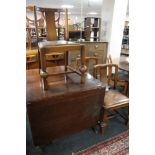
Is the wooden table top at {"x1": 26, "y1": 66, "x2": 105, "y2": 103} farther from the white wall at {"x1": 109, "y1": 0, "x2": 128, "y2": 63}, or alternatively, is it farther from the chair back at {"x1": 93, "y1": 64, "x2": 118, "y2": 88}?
the white wall at {"x1": 109, "y1": 0, "x2": 128, "y2": 63}

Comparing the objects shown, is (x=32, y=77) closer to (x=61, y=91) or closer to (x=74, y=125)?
(x=61, y=91)

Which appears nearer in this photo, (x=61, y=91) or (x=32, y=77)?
(x=61, y=91)

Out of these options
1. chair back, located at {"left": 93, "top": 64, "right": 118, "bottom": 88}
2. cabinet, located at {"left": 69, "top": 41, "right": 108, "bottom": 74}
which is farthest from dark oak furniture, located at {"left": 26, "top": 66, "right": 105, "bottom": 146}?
cabinet, located at {"left": 69, "top": 41, "right": 108, "bottom": 74}

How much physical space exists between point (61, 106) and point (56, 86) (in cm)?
23

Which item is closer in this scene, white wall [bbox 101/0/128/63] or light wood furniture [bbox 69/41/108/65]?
white wall [bbox 101/0/128/63]

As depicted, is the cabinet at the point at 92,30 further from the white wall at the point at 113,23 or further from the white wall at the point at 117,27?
the white wall at the point at 117,27

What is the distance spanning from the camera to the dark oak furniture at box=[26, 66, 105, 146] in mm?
1326

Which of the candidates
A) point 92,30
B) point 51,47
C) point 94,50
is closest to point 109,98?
point 51,47
